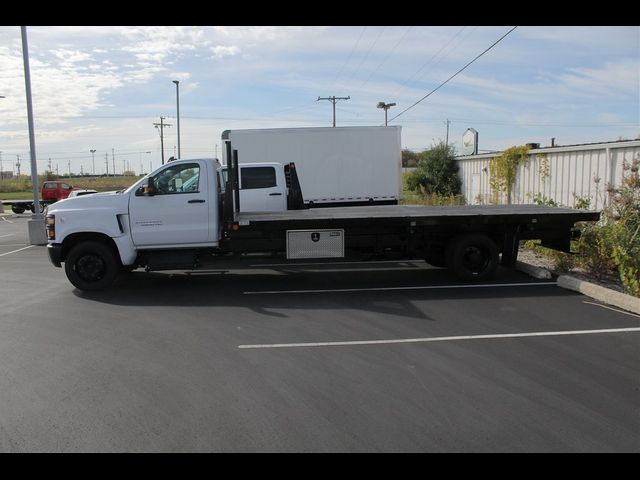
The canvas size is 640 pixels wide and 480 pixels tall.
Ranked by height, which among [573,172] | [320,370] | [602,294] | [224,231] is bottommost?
[320,370]

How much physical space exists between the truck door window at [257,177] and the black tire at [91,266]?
448cm

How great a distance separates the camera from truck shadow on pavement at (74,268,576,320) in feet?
26.7

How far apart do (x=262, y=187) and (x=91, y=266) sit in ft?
16.2

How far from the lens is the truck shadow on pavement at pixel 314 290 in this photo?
8.13 metres

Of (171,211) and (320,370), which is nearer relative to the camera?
(320,370)

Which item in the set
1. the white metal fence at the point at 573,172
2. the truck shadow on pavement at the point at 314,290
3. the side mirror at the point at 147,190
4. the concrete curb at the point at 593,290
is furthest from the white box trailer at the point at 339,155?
the side mirror at the point at 147,190

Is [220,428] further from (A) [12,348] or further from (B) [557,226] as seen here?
(B) [557,226]

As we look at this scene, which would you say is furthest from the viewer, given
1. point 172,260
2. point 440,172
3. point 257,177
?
point 440,172

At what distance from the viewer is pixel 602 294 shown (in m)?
8.02

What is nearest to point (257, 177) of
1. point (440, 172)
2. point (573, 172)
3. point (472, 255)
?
point (472, 255)

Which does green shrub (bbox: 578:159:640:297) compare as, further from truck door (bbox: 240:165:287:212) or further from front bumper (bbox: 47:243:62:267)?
front bumper (bbox: 47:243:62:267)

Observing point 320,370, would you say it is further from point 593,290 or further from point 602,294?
point 593,290

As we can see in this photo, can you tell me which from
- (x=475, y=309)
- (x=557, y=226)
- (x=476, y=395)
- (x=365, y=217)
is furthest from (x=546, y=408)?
(x=557, y=226)

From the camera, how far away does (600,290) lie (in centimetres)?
809
